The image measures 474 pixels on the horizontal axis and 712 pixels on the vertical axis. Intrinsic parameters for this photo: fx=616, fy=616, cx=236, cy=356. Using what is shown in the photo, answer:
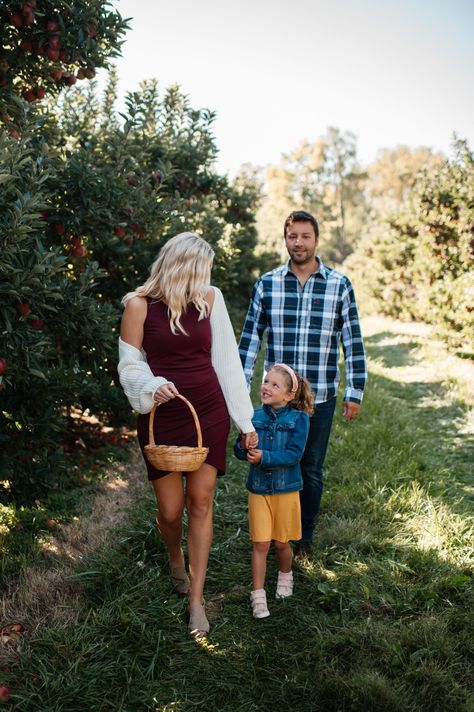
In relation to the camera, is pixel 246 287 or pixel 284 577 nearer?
pixel 284 577

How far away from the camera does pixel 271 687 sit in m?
2.87

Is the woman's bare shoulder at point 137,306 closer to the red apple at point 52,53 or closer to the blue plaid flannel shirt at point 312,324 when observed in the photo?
the blue plaid flannel shirt at point 312,324

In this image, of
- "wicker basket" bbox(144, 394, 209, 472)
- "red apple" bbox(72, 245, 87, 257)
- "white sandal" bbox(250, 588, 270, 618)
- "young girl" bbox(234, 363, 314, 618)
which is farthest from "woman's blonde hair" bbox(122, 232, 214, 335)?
"white sandal" bbox(250, 588, 270, 618)

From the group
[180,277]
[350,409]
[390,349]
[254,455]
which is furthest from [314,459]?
[390,349]

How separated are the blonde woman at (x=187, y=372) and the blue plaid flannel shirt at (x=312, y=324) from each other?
0.57m

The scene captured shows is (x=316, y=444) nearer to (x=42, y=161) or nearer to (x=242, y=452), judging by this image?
(x=242, y=452)

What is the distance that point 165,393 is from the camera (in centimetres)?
300

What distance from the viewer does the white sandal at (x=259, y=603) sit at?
135 inches

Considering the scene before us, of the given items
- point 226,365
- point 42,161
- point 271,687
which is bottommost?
point 271,687

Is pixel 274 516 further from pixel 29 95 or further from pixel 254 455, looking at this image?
pixel 29 95

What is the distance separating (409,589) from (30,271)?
2.75 meters

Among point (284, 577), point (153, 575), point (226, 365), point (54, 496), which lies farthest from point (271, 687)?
point (54, 496)

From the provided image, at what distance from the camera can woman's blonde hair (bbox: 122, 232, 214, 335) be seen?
10.2 ft

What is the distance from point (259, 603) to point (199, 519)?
0.62 metres
